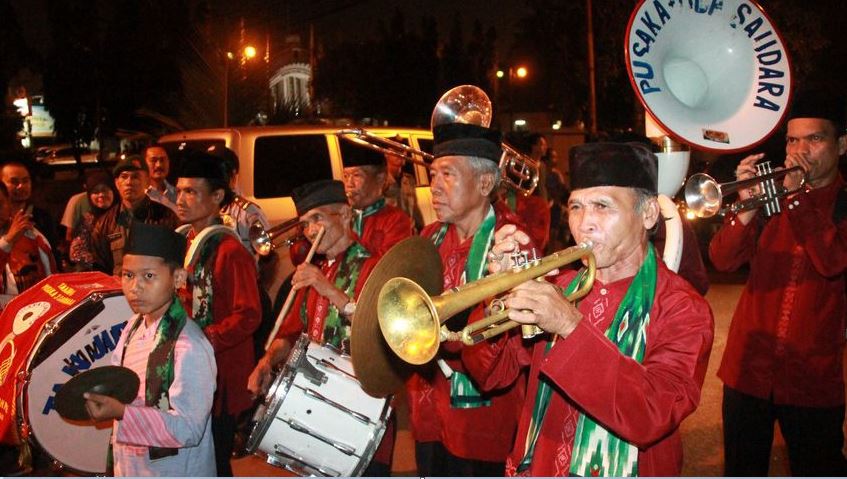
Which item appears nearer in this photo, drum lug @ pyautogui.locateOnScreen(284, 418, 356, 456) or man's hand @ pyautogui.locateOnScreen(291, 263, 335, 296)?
drum lug @ pyautogui.locateOnScreen(284, 418, 356, 456)

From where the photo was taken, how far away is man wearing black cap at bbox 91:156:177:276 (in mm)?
6484

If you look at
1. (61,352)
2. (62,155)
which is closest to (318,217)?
(61,352)

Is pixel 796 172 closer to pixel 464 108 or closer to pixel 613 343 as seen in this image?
pixel 613 343

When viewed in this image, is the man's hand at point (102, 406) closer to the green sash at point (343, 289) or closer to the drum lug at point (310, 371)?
the drum lug at point (310, 371)

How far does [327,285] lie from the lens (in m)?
3.89

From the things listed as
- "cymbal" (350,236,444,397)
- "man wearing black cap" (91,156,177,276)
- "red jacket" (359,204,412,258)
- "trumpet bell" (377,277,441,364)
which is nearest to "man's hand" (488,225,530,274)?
"cymbal" (350,236,444,397)

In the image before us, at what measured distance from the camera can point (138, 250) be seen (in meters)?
3.58

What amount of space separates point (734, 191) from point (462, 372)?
1549 millimetres

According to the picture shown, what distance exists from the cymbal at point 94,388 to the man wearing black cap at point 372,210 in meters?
2.07

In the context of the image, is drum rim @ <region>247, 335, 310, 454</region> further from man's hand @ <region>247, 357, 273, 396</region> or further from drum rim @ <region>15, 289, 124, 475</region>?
drum rim @ <region>15, 289, 124, 475</region>

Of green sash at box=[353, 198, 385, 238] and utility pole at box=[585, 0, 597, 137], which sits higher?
utility pole at box=[585, 0, 597, 137]

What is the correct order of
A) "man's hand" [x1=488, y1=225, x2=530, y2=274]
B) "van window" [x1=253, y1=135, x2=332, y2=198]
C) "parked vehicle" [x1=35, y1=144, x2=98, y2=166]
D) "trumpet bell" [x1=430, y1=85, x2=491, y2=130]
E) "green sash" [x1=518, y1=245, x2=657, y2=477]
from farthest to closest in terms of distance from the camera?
"parked vehicle" [x1=35, y1=144, x2=98, y2=166] < "van window" [x1=253, y1=135, x2=332, y2=198] < "trumpet bell" [x1=430, y1=85, x2=491, y2=130] < "man's hand" [x1=488, y1=225, x2=530, y2=274] < "green sash" [x1=518, y1=245, x2=657, y2=477]

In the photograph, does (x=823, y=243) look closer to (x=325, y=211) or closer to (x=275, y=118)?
(x=325, y=211)

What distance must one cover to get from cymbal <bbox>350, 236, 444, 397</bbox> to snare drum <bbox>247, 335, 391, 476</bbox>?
91 centimetres
